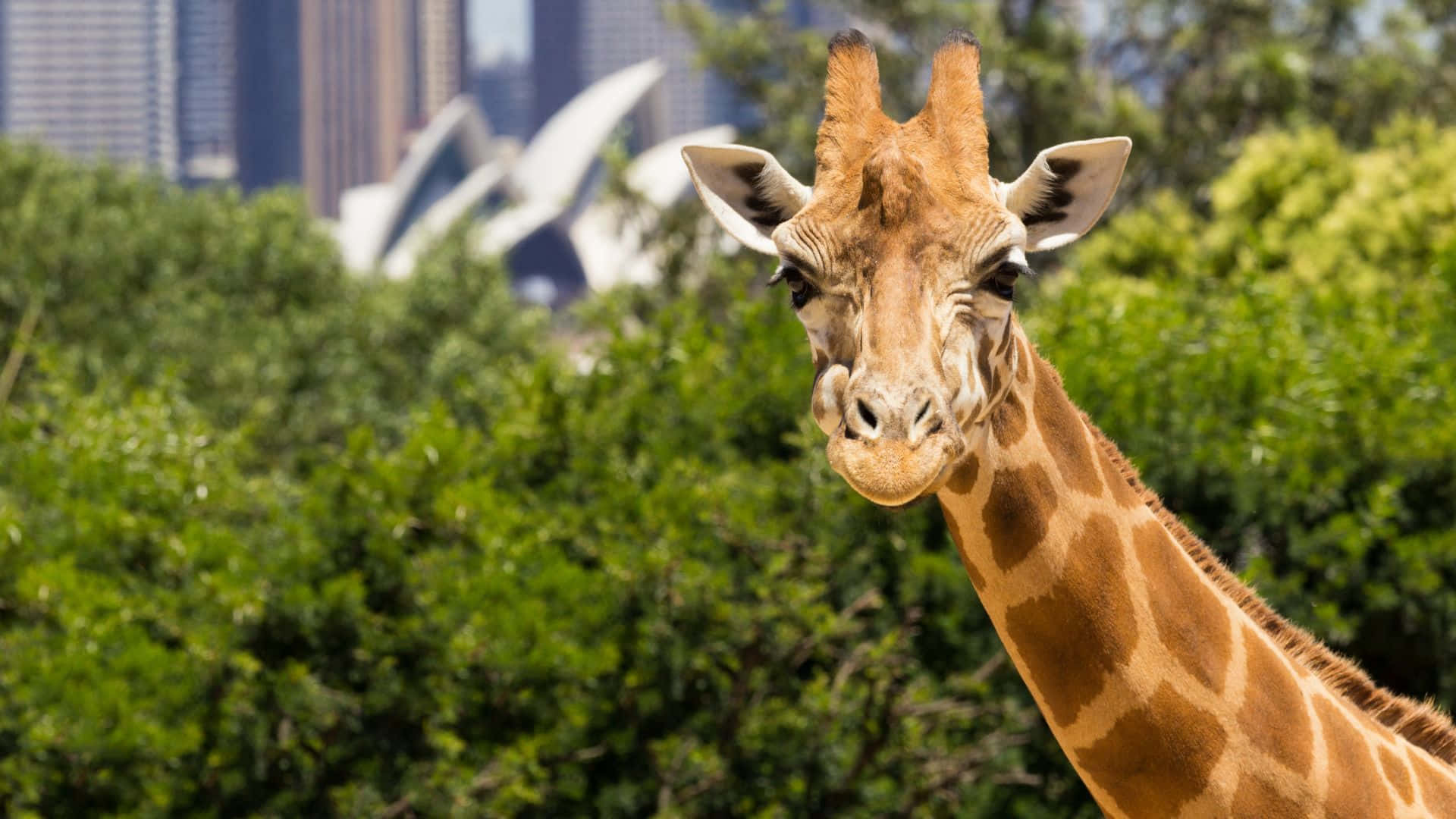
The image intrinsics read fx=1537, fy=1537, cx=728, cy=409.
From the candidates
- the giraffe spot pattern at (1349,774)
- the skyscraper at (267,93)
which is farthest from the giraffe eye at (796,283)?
the skyscraper at (267,93)

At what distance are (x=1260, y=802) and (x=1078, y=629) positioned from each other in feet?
1.89

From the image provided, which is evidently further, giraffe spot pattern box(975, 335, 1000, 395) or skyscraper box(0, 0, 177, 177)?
skyscraper box(0, 0, 177, 177)

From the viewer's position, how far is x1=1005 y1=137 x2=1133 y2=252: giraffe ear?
321 cm

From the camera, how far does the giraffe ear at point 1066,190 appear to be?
3.21 m

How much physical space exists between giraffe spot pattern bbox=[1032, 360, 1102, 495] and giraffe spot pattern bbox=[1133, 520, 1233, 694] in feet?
0.56

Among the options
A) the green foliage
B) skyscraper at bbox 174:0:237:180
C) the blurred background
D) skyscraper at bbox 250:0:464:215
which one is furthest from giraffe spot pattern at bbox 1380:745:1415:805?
skyscraper at bbox 174:0:237:180

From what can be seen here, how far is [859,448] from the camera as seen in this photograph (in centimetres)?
273

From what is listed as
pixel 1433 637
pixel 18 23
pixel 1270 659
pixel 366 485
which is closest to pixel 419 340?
pixel 366 485

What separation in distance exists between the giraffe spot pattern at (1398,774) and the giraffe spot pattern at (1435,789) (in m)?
0.04

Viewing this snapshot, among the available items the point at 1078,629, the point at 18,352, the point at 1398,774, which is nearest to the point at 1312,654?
the point at 1398,774

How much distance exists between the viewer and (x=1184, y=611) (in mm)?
3398

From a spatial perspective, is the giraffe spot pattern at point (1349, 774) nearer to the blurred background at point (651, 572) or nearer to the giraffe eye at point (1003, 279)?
the giraffe eye at point (1003, 279)

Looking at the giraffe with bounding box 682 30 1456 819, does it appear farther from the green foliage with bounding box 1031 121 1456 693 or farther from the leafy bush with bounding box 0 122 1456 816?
the leafy bush with bounding box 0 122 1456 816

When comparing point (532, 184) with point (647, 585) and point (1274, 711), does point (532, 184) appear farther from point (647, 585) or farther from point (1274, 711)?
point (1274, 711)
